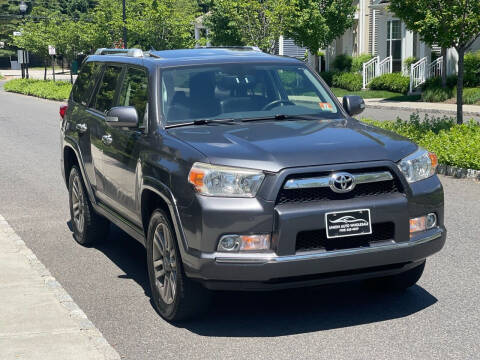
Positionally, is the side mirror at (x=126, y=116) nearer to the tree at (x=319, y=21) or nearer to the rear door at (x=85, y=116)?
the rear door at (x=85, y=116)

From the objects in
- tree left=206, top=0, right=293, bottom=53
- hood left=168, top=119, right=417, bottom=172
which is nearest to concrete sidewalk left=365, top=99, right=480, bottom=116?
tree left=206, top=0, right=293, bottom=53

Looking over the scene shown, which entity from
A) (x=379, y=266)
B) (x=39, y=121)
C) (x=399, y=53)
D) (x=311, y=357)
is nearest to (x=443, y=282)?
(x=379, y=266)

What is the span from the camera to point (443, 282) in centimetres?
687

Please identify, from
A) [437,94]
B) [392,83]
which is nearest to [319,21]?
[392,83]

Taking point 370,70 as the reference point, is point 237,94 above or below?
above

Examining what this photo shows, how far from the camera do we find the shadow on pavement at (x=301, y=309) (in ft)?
19.1

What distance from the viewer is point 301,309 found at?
623cm

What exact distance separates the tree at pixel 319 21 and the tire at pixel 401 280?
33061 millimetres

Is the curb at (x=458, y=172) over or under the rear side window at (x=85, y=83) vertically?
under

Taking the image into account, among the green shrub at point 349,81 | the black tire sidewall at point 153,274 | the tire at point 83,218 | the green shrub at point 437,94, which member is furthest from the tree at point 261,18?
the black tire sidewall at point 153,274

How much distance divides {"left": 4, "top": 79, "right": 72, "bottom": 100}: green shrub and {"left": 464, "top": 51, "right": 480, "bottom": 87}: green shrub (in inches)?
718

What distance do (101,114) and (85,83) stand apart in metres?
0.98

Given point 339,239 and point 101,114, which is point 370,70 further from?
point 339,239

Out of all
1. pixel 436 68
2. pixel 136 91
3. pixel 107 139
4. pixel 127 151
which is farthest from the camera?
pixel 436 68
